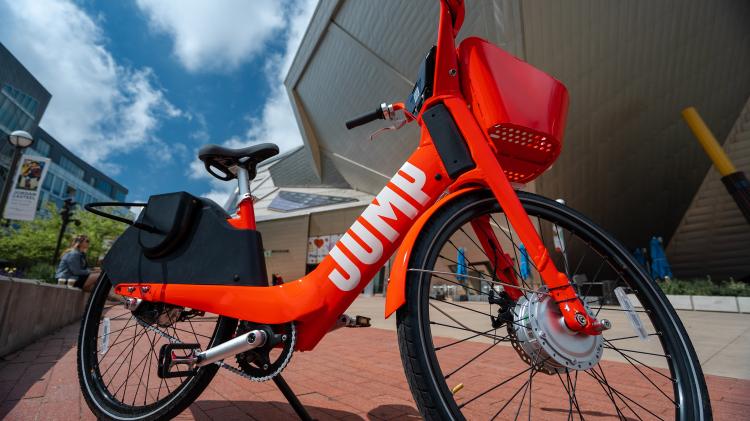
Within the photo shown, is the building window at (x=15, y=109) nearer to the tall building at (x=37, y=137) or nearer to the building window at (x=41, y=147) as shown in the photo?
the tall building at (x=37, y=137)

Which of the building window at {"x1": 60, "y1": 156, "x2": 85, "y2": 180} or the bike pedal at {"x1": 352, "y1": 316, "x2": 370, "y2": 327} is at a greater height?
the building window at {"x1": 60, "y1": 156, "x2": 85, "y2": 180}

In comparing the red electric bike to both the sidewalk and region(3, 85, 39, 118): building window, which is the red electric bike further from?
region(3, 85, 39, 118): building window

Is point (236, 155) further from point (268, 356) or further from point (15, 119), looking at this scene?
point (15, 119)

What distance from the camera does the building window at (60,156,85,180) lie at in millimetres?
55281

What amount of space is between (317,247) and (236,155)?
29.7m

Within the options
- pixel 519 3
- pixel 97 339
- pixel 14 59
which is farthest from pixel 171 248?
pixel 14 59

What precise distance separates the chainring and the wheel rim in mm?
494

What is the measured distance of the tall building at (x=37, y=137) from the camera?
1499 inches

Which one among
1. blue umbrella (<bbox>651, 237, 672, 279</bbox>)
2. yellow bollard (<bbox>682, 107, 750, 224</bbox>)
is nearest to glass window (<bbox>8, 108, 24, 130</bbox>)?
blue umbrella (<bbox>651, 237, 672, 279</bbox>)

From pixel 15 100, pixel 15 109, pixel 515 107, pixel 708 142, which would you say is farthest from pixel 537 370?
pixel 15 109

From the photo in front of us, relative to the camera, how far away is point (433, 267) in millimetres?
1115

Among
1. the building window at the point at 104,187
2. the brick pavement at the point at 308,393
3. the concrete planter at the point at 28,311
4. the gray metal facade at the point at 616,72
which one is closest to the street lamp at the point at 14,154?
the concrete planter at the point at 28,311

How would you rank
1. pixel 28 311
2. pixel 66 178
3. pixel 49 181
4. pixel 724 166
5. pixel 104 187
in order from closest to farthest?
pixel 28 311, pixel 724 166, pixel 49 181, pixel 66 178, pixel 104 187

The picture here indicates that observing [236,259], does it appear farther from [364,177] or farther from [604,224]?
[364,177]
